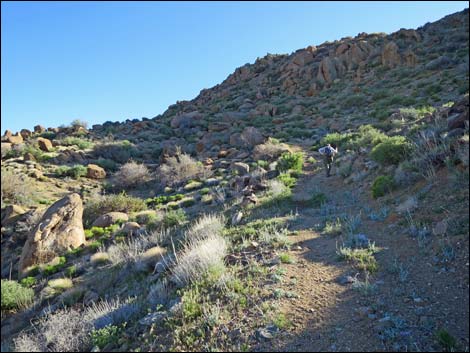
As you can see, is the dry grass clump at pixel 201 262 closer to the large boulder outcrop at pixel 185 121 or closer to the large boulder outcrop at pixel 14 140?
the large boulder outcrop at pixel 14 140

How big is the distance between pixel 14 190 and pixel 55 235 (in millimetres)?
6389

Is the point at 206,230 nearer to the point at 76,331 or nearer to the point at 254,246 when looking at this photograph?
the point at 254,246

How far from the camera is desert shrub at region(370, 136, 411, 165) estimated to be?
10.1 meters

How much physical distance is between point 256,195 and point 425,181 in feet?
17.7

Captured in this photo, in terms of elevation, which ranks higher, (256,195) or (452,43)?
(452,43)

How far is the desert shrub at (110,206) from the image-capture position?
14.4 metres

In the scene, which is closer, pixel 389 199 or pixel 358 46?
pixel 389 199

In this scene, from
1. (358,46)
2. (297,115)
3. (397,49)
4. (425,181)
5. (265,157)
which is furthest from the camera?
(358,46)

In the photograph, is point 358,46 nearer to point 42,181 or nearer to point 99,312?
point 42,181

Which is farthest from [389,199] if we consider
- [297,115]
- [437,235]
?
[297,115]

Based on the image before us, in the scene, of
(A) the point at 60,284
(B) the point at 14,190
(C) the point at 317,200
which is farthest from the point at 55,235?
(C) the point at 317,200

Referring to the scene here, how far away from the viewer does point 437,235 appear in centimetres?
563

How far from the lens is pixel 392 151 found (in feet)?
34.1

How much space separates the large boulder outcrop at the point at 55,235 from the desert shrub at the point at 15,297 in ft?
6.49
